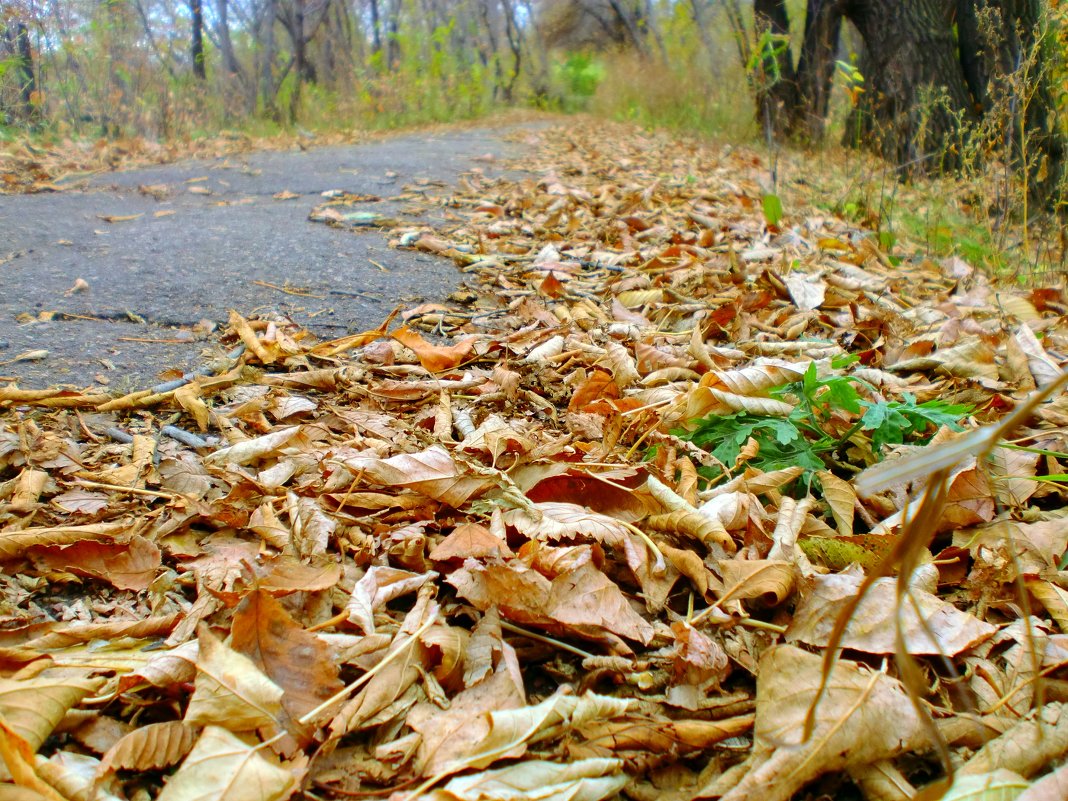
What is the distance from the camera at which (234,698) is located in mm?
907

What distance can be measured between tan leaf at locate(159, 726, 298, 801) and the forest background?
131 inches

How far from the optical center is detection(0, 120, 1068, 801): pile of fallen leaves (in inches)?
35.4

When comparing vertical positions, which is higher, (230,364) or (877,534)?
(230,364)

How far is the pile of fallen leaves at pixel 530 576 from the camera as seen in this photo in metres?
0.90

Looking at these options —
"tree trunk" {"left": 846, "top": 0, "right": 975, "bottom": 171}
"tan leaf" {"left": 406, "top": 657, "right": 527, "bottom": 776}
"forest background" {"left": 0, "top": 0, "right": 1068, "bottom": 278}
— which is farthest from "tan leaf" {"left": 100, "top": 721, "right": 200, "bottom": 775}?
"tree trunk" {"left": 846, "top": 0, "right": 975, "bottom": 171}

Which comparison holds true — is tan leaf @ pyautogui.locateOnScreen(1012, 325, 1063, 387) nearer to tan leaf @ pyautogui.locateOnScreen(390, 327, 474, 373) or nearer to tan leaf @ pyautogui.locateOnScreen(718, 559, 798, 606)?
tan leaf @ pyautogui.locateOnScreen(718, 559, 798, 606)

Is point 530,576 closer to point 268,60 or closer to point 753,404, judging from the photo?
point 753,404

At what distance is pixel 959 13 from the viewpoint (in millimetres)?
6062

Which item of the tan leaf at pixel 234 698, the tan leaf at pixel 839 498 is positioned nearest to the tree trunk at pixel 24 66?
the tan leaf at pixel 234 698

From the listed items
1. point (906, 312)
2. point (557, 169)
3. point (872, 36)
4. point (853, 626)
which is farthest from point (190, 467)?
point (872, 36)

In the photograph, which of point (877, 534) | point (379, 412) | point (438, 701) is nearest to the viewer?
point (438, 701)

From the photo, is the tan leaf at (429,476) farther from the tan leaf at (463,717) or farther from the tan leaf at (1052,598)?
the tan leaf at (1052,598)

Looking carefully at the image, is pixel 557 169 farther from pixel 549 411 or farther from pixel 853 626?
pixel 853 626

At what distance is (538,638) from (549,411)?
87 cm
